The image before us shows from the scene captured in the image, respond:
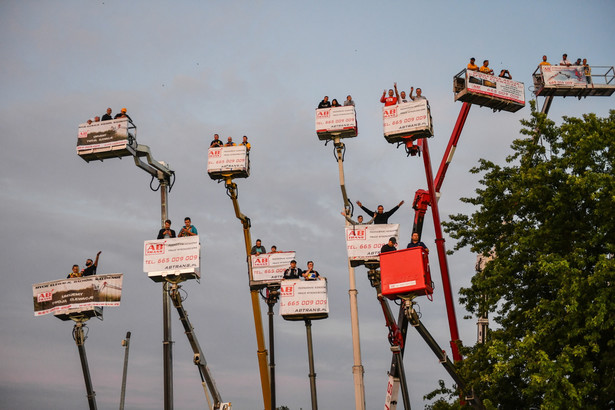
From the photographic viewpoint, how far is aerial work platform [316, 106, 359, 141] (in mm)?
33875

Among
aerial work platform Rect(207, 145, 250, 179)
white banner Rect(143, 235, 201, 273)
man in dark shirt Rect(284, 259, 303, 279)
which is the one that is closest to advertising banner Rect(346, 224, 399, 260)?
man in dark shirt Rect(284, 259, 303, 279)

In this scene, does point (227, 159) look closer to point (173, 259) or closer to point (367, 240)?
point (367, 240)

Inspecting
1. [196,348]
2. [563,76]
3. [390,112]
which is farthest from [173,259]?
[563,76]

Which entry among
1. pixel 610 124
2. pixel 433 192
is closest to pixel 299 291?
pixel 433 192

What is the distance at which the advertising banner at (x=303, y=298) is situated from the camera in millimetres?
30312

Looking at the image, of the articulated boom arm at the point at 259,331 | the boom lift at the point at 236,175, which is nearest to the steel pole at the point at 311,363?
the boom lift at the point at 236,175

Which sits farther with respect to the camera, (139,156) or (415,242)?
(139,156)

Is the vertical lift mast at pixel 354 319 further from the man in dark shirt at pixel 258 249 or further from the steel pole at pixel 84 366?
the steel pole at pixel 84 366

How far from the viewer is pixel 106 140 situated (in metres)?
30.2

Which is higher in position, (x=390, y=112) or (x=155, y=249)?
(x=390, y=112)

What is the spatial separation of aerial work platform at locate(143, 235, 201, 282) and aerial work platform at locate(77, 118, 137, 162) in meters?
4.50

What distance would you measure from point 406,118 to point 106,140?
1248 centimetres

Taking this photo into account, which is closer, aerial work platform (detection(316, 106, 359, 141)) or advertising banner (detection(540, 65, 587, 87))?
aerial work platform (detection(316, 106, 359, 141))

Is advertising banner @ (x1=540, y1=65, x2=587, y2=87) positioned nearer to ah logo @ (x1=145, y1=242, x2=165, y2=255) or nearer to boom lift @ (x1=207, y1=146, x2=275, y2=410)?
boom lift @ (x1=207, y1=146, x2=275, y2=410)
